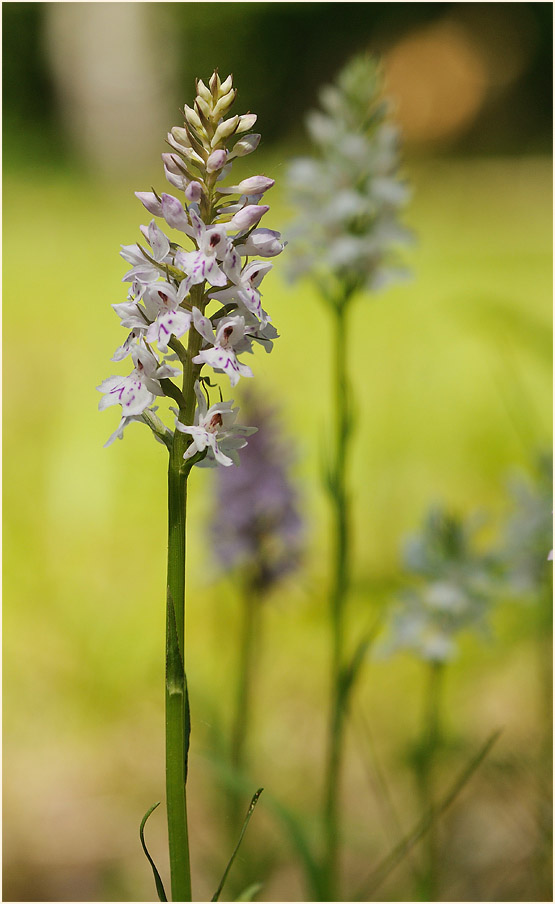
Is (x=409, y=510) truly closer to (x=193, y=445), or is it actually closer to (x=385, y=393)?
(x=385, y=393)

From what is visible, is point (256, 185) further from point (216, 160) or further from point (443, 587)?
point (443, 587)

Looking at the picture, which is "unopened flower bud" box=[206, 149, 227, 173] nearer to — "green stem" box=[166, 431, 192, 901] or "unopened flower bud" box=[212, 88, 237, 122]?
"unopened flower bud" box=[212, 88, 237, 122]

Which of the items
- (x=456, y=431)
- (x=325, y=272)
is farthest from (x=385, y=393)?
(x=325, y=272)

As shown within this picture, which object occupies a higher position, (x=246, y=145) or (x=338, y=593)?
(x=246, y=145)

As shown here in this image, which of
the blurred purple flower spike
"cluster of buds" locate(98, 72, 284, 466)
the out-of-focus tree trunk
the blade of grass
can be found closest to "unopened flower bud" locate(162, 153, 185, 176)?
"cluster of buds" locate(98, 72, 284, 466)

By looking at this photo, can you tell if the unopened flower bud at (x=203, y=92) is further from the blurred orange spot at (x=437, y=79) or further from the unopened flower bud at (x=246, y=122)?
the blurred orange spot at (x=437, y=79)

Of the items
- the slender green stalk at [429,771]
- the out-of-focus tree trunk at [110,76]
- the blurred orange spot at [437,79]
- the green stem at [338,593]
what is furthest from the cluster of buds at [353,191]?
the blurred orange spot at [437,79]

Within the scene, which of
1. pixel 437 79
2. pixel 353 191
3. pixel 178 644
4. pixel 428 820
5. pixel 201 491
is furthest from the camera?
pixel 437 79

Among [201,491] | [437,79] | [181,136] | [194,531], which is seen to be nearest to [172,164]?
[181,136]
